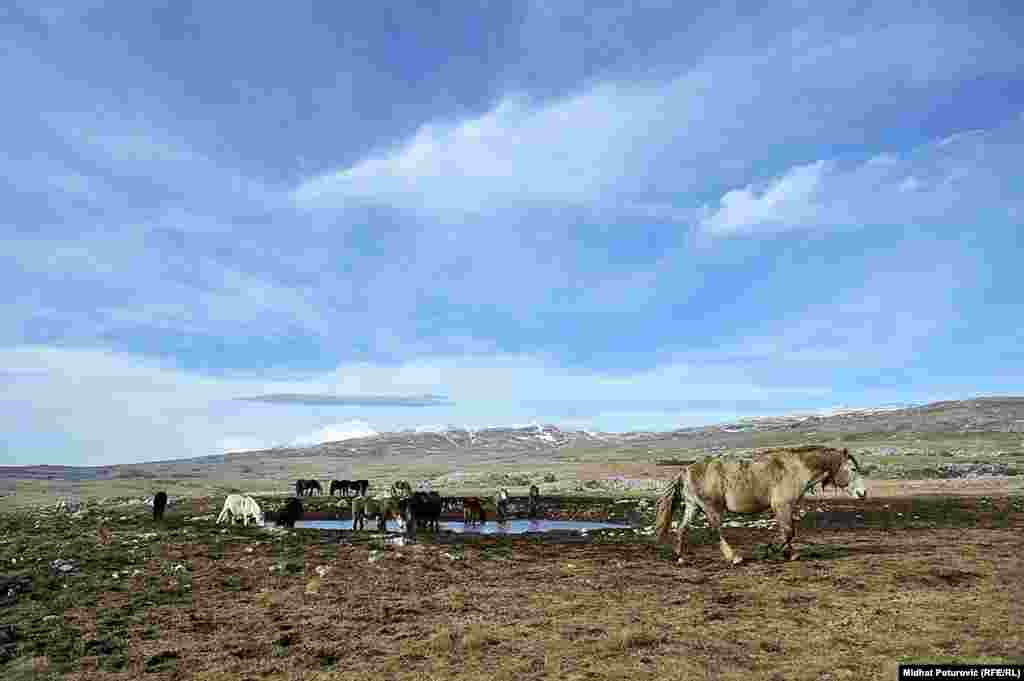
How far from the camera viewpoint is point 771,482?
16.2 m

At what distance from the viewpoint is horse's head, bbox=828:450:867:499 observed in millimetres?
16000

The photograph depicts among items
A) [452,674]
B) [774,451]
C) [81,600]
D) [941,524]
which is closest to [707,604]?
[452,674]

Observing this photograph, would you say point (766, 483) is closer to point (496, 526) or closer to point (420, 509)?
point (420, 509)

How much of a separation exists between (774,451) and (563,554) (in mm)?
7107

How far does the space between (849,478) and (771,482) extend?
1.88 m

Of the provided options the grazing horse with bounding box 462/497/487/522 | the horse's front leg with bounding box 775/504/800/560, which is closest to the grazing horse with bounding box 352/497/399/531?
the grazing horse with bounding box 462/497/487/522

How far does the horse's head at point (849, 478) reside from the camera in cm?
1600

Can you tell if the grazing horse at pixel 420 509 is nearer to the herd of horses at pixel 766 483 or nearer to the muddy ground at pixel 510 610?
the muddy ground at pixel 510 610

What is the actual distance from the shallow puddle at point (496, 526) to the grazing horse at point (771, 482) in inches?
481

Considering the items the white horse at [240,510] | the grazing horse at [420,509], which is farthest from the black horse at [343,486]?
the grazing horse at [420,509]

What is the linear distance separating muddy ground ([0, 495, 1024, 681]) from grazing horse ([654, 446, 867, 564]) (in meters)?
1.20

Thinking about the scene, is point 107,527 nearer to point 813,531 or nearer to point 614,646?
point 614,646

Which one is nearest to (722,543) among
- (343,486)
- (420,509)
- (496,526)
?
(420,509)

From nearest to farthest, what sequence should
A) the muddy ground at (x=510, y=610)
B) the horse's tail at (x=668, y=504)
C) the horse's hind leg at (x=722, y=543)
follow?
the muddy ground at (x=510, y=610) → the horse's hind leg at (x=722, y=543) → the horse's tail at (x=668, y=504)
